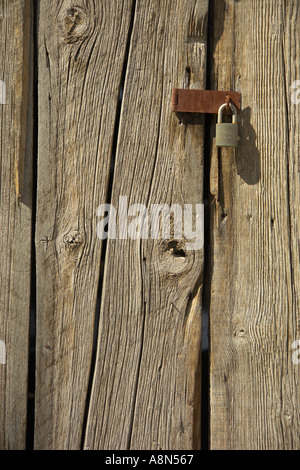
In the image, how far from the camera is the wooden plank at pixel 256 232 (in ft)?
5.42

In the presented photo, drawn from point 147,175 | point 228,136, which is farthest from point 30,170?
point 228,136

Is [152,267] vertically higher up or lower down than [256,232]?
lower down

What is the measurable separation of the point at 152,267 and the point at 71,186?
0.40 metres

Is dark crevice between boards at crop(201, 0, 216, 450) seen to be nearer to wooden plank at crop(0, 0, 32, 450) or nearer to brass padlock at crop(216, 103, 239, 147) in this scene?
brass padlock at crop(216, 103, 239, 147)

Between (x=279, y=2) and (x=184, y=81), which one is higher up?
(x=279, y=2)

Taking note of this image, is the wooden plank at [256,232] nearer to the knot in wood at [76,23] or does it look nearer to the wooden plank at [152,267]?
the wooden plank at [152,267]

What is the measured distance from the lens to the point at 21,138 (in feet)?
5.52

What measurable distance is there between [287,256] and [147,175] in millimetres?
559

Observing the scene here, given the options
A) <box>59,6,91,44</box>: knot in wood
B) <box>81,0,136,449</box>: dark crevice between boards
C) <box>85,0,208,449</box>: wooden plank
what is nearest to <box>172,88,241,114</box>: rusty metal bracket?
<box>85,0,208,449</box>: wooden plank

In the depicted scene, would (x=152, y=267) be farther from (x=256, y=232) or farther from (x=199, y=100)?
(x=199, y=100)

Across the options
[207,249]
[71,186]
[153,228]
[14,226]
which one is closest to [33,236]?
[14,226]

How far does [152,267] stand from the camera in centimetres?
167

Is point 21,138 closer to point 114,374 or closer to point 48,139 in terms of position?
point 48,139

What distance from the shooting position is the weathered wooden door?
1656mm
